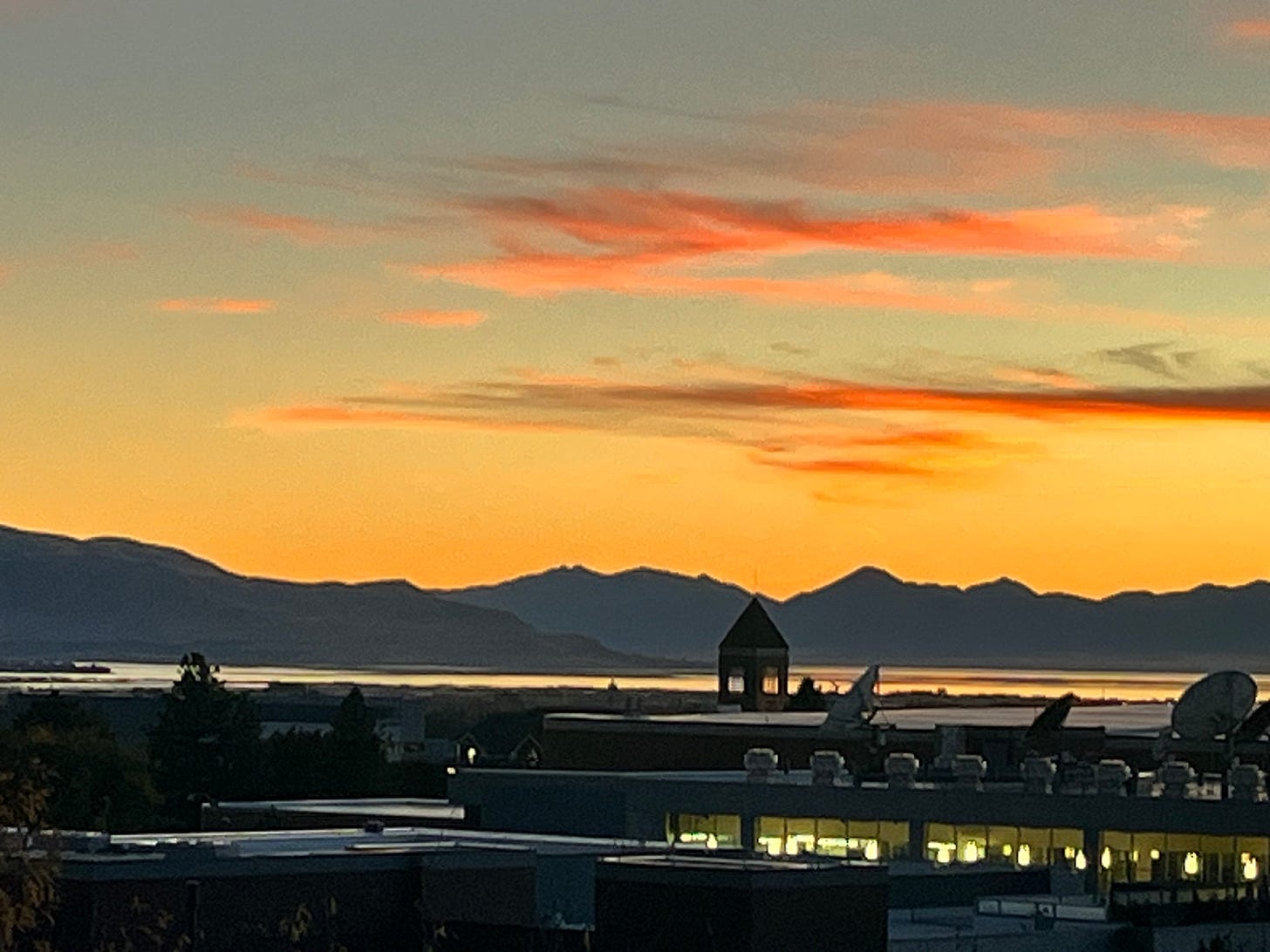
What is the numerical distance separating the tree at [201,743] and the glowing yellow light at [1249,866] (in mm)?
62704

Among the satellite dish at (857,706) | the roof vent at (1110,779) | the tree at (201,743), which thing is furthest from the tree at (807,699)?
the roof vent at (1110,779)

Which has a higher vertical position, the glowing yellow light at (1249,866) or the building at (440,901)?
the glowing yellow light at (1249,866)

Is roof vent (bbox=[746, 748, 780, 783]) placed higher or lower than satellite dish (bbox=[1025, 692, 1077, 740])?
lower

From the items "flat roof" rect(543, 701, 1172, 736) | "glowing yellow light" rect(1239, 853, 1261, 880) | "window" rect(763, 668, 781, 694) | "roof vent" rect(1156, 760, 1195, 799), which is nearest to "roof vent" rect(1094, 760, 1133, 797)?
"roof vent" rect(1156, 760, 1195, 799)

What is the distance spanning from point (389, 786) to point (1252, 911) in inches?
2874

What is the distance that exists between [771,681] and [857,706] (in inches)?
2109

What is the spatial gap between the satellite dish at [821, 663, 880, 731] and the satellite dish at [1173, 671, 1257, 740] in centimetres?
1654

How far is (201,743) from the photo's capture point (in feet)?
416

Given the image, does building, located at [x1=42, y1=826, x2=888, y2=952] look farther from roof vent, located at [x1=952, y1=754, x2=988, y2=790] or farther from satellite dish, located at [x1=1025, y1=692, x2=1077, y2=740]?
satellite dish, located at [x1=1025, y1=692, x2=1077, y2=740]

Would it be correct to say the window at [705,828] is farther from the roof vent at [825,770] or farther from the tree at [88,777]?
the tree at [88,777]

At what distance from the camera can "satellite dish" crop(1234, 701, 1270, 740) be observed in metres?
84.4

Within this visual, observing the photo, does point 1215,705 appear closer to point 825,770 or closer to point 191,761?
point 825,770

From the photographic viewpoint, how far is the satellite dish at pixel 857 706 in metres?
90.9

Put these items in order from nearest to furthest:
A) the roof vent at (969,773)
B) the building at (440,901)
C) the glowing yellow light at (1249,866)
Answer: the building at (440,901), the glowing yellow light at (1249,866), the roof vent at (969,773)
